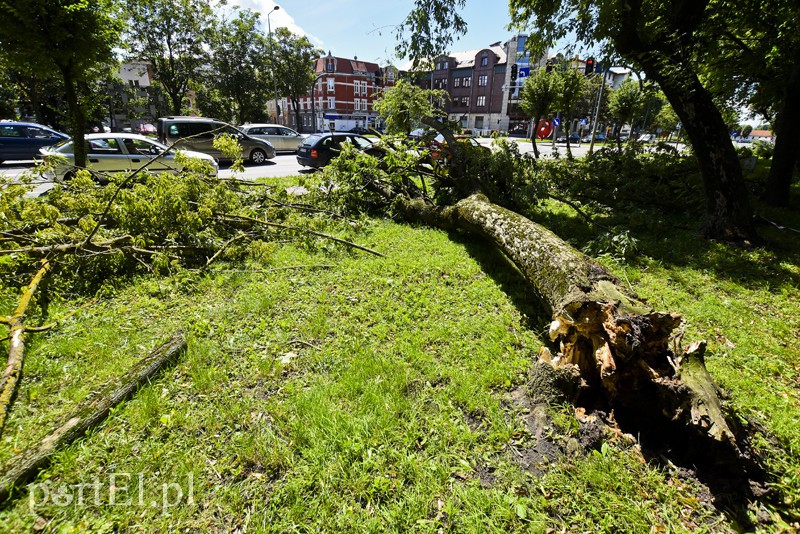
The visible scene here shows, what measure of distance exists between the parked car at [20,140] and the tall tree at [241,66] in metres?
15.5

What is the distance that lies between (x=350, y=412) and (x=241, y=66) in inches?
1291

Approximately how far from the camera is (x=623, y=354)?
8.36 feet

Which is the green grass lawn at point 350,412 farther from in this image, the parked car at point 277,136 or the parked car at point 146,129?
the parked car at point 146,129

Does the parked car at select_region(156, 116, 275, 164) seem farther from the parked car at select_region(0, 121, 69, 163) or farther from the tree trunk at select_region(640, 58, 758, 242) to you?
the tree trunk at select_region(640, 58, 758, 242)

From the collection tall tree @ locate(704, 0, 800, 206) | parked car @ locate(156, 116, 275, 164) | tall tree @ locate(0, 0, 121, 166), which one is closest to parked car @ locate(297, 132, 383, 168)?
parked car @ locate(156, 116, 275, 164)

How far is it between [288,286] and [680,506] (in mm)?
4193

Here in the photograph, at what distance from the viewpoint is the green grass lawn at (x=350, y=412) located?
6.51 ft

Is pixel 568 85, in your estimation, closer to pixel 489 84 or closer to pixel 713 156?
pixel 713 156

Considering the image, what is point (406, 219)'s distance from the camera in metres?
8.00

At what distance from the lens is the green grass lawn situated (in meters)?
1.98

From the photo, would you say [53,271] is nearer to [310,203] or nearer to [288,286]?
[288,286]

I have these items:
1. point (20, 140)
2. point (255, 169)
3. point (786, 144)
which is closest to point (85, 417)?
point (786, 144)

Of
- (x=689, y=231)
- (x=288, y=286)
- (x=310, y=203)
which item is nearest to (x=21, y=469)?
(x=288, y=286)

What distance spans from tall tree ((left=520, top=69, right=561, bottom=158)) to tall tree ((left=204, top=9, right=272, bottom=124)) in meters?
22.6
